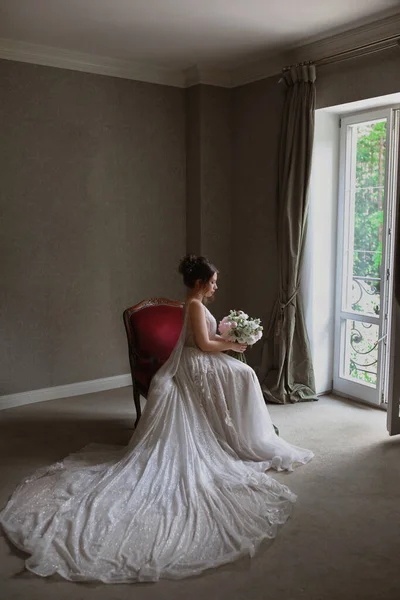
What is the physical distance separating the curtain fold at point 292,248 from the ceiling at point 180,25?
1.44 feet

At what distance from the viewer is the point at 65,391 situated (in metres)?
5.25

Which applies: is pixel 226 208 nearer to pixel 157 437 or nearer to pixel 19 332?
pixel 19 332

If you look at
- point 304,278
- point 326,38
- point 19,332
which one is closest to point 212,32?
point 326,38

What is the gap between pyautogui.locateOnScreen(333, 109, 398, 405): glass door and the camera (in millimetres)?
4715

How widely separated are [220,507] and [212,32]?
3342mm

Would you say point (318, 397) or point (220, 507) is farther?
point (318, 397)

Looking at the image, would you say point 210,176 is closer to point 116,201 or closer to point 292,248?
point 116,201

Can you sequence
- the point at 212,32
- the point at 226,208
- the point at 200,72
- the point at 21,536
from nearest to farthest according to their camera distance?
1. the point at 21,536
2. the point at 212,32
3. the point at 200,72
4. the point at 226,208

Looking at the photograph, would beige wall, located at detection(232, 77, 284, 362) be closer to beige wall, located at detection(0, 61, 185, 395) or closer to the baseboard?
beige wall, located at detection(0, 61, 185, 395)

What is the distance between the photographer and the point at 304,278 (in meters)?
5.09

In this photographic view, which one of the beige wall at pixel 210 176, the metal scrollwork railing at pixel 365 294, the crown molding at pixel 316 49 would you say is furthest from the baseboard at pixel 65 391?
the crown molding at pixel 316 49

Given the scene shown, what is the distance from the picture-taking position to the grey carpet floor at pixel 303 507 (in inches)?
99.0

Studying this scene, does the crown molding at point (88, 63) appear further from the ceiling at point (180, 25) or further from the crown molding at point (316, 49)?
the crown molding at point (316, 49)

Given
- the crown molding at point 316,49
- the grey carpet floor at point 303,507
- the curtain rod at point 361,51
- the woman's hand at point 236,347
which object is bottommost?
the grey carpet floor at point 303,507
